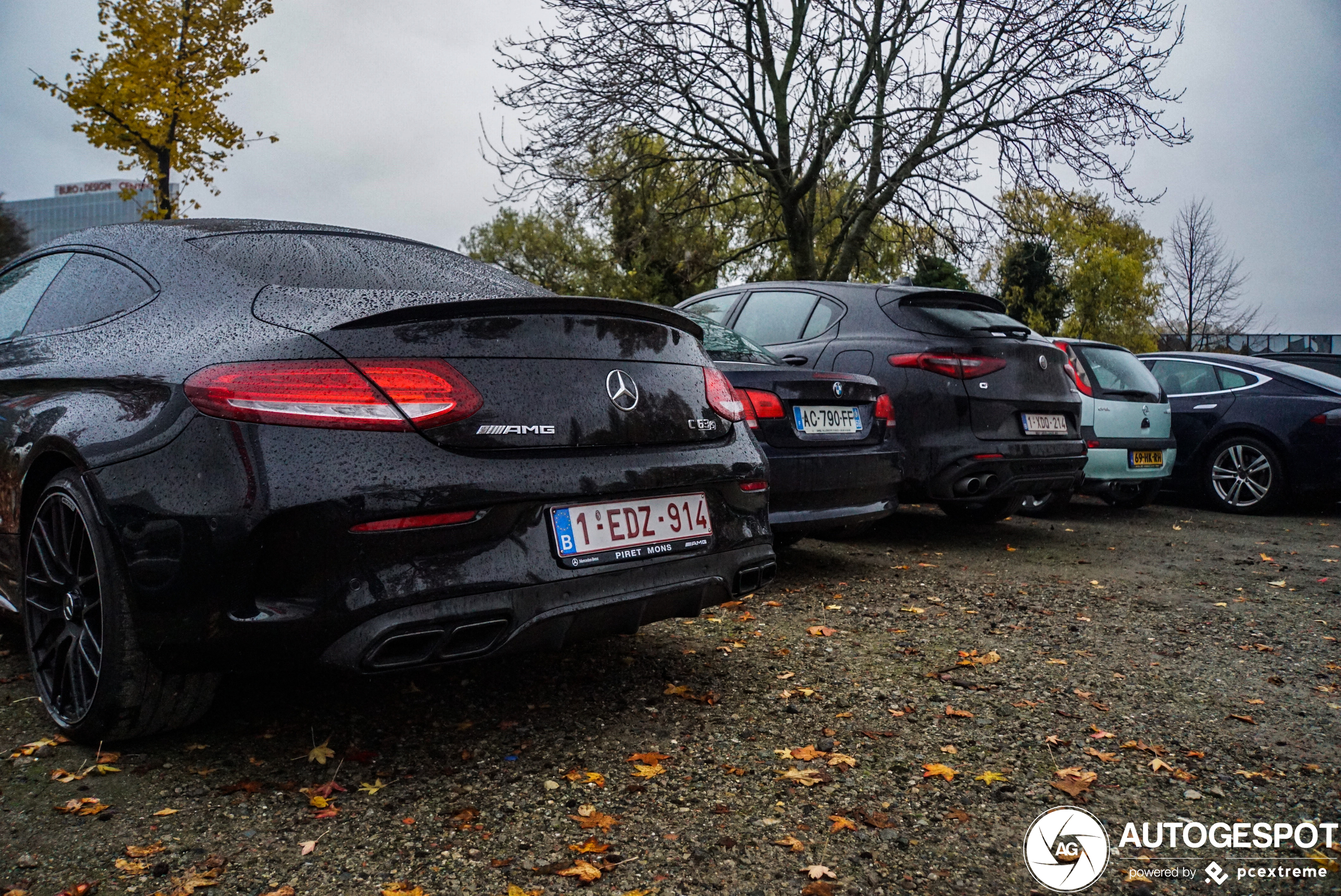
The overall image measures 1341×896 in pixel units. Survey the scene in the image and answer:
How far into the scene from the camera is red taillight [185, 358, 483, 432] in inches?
96.9

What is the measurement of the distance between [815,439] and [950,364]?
1.54 m

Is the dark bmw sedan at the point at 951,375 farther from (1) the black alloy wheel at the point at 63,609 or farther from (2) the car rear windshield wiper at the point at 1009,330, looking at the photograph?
(1) the black alloy wheel at the point at 63,609

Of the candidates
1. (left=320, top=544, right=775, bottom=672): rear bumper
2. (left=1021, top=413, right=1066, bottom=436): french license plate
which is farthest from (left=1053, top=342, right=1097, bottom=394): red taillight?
(left=320, top=544, right=775, bottom=672): rear bumper

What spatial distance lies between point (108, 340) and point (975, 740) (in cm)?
284

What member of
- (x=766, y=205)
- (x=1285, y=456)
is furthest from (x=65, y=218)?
(x=1285, y=456)

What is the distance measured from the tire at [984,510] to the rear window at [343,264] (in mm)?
4832

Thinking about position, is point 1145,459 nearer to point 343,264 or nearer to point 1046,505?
point 1046,505

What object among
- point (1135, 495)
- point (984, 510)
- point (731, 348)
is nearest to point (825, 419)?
point (731, 348)

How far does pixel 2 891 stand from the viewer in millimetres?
2125

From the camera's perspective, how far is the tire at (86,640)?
2664 mm

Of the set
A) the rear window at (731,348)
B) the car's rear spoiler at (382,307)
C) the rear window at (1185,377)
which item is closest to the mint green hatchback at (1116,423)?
the rear window at (1185,377)

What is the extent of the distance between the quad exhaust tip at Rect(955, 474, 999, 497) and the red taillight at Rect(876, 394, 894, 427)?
35.2 inches

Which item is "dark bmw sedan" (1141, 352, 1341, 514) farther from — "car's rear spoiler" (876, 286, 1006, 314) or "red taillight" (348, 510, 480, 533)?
"red taillight" (348, 510, 480, 533)

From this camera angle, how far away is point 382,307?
2664 mm
